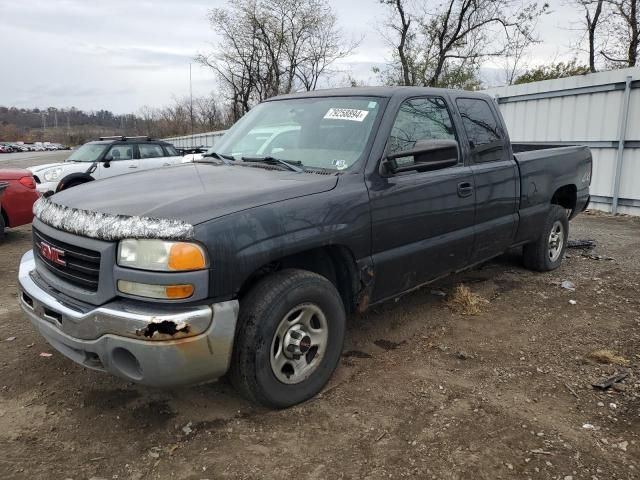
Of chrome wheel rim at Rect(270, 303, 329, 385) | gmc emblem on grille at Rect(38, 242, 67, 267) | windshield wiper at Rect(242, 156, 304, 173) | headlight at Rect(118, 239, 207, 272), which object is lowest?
chrome wheel rim at Rect(270, 303, 329, 385)

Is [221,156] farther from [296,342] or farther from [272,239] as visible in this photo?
[296,342]

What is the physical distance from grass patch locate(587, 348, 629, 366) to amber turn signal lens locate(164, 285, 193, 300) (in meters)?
2.86

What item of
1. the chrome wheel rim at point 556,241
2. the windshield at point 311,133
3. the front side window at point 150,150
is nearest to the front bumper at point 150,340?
the windshield at point 311,133

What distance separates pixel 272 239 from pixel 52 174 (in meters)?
9.19

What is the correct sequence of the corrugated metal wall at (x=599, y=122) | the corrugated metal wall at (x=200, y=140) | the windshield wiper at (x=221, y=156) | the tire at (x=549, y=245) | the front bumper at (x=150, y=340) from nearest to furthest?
the front bumper at (x=150, y=340) < the windshield wiper at (x=221, y=156) < the tire at (x=549, y=245) < the corrugated metal wall at (x=599, y=122) < the corrugated metal wall at (x=200, y=140)

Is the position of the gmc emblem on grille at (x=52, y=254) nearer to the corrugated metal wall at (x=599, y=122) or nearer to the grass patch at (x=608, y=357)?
the grass patch at (x=608, y=357)

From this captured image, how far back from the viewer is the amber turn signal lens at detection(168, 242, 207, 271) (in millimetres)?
2387

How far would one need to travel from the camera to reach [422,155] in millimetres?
3396

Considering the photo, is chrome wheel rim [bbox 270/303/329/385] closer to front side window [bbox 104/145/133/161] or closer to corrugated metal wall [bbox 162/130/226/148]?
front side window [bbox 104/145/133/161]

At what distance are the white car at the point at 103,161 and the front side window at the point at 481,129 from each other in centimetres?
674

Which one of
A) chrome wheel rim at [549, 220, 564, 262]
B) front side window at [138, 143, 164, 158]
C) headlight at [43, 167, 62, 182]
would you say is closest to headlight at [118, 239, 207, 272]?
chrome wheel rim at [549, 220, 564, 262]

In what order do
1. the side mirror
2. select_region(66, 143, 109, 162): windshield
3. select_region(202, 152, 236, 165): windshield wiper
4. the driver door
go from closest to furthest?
the side mirror
select_region(202, 152, 236, 165): windshield wiper
the driver door
select_region(66, 143, 109, 162): windshield

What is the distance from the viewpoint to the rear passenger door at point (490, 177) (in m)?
4.27

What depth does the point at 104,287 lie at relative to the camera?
98.0 inches
